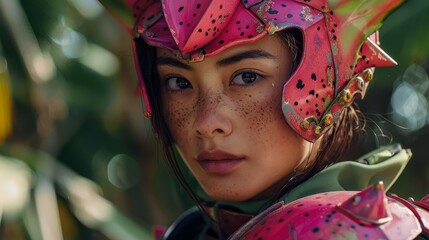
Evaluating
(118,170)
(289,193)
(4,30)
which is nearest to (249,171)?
(289,193)

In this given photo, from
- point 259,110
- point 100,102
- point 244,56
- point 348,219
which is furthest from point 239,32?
point 100,102

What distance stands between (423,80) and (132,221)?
5.42ft

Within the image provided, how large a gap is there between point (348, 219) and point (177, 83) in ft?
2.12

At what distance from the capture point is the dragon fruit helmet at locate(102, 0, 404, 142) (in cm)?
189

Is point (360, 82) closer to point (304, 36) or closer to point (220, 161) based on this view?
point (304, 36)

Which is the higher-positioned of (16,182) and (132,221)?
(16,182)

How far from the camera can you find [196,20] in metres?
1.91

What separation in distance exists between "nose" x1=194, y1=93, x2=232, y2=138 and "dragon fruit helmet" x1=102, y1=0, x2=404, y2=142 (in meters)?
0.09

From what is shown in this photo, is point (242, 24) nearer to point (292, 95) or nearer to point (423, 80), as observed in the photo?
point (292, 95)

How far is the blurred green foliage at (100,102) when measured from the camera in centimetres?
451

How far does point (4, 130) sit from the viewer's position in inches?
164

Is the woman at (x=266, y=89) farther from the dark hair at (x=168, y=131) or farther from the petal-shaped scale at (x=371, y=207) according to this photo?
the petal-shaped scale at (x=371, y=207)

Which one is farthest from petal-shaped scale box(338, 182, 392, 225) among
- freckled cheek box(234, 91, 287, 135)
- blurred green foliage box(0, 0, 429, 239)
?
blurred green foliage box(0, 0, 429, 239)

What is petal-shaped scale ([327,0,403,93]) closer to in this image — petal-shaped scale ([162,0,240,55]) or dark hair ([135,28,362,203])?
dark hair ([135,28,362,203])
